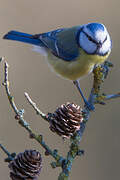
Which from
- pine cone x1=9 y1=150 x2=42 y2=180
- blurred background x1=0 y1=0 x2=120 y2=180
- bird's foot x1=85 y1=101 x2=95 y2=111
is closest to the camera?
pine cone x1=9 y1=150 x2=42 y2=180

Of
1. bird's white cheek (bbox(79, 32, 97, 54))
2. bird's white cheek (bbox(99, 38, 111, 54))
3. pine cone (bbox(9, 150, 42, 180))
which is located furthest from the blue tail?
pine cone (bbox(9, 150, 42, 180))

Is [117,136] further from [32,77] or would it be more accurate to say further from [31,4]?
[31,4]

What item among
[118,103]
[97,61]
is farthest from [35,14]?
[97,61]

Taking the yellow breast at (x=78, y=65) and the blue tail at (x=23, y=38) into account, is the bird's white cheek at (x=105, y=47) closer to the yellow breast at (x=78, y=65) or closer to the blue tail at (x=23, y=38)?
the yellow breast at (x=78, y=65)

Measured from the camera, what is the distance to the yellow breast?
83.7 inches

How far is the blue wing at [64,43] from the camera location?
224 cm

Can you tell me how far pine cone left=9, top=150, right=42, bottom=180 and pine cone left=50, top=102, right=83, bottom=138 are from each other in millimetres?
153

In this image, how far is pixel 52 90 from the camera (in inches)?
131

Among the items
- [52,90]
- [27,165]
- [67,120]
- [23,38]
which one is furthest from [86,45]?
[52,90]

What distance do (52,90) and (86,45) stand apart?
4.14 ft

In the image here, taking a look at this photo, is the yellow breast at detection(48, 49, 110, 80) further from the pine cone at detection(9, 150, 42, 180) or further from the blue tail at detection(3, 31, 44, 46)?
the pine cone at detection(9, 150, 42, 180)

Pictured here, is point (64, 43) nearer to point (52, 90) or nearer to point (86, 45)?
point (86, 45)

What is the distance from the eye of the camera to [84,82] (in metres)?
3.31

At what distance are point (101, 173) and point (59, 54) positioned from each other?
1.22 m
